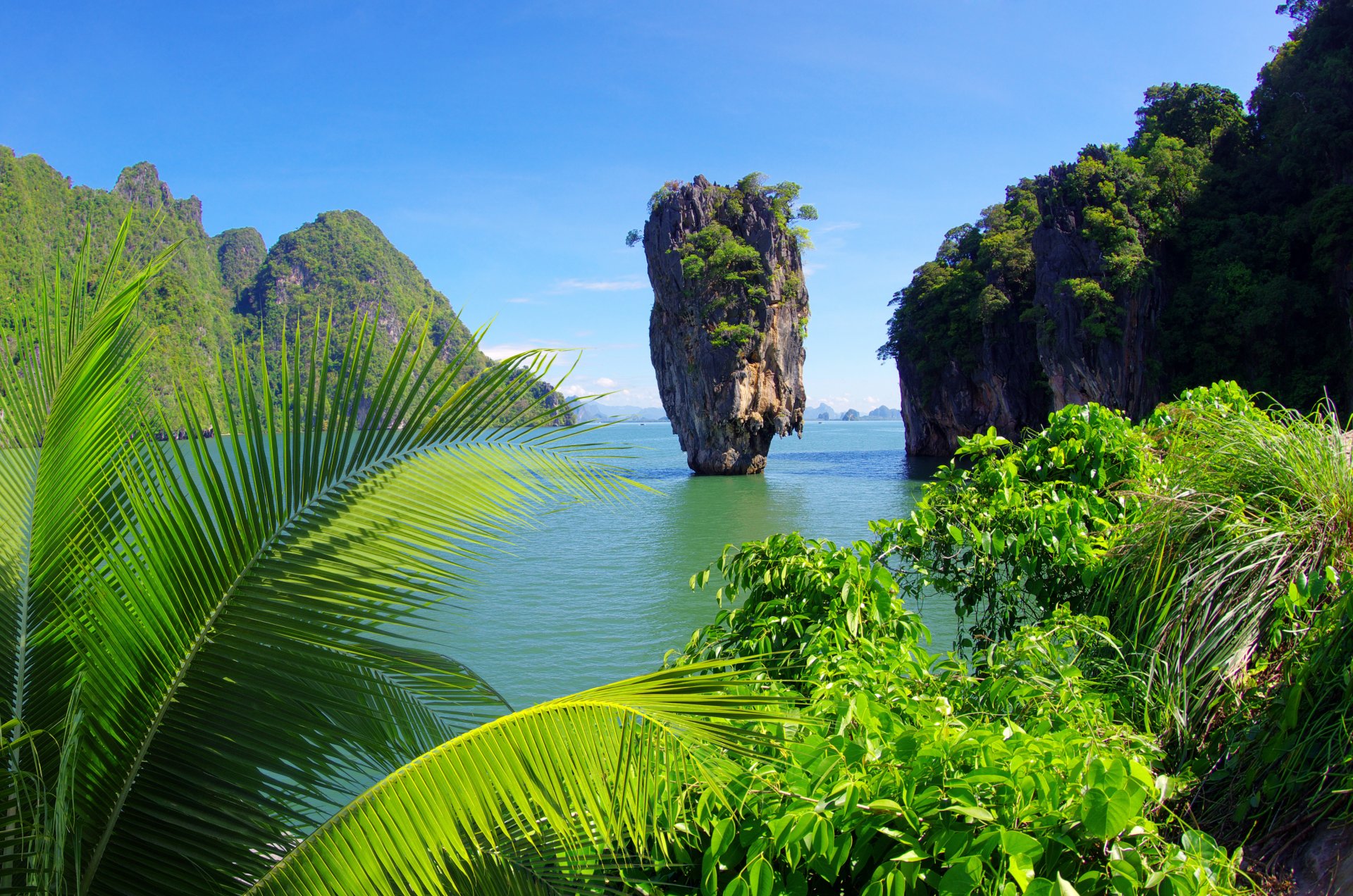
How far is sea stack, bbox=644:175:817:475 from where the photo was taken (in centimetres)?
3222

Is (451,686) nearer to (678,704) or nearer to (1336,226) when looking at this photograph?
(678,704)

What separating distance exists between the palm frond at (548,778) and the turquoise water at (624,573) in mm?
401

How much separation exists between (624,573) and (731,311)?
19.4 m

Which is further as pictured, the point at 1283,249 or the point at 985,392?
the point at 985,392

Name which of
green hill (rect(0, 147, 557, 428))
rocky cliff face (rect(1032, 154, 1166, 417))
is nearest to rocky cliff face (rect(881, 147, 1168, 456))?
rocky cliff face (rect(1032, 154, 1166, 417))

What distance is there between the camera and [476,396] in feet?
6.63

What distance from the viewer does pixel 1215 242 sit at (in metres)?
26.6

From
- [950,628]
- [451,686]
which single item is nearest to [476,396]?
[451,686]

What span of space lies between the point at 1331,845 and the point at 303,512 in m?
2.67

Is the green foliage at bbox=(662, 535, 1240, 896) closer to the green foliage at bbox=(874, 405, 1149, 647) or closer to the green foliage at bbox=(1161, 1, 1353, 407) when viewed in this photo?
the green foliage at bbox=(874, 405, 1149, 647)

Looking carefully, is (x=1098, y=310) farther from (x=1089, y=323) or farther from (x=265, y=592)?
(x=265, y=592)

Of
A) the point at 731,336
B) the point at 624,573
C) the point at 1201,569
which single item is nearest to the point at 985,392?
the point at 731,336

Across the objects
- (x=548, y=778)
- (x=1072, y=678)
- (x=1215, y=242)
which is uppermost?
(x=1215, y=242)

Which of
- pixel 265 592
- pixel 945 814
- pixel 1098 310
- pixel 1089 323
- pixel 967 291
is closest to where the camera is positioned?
pixel 945 814
